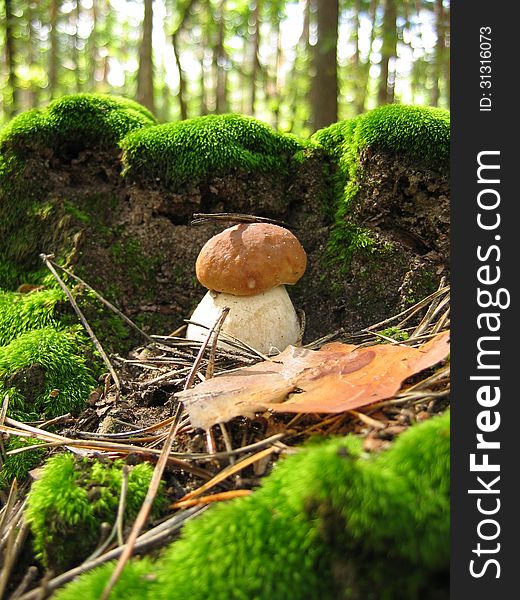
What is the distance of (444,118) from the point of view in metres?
2.65

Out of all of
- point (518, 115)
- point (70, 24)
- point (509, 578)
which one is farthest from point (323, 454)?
point (70, 24)

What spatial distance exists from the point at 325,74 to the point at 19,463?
541 cm

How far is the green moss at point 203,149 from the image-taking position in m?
2.88

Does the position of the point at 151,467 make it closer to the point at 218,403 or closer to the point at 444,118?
the point at 218,403

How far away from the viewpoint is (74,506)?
120 cm

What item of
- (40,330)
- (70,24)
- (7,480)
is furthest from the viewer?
(70,24)

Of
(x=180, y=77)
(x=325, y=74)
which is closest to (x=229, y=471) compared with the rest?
(x=325, y=74)

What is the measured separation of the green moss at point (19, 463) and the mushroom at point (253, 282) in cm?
84

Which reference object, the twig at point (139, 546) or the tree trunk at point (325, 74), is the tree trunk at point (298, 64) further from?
the twig at point (139, 546)

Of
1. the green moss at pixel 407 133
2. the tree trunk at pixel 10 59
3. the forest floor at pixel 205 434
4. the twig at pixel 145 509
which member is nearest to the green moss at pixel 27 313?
the forest floor at pixel 205 434

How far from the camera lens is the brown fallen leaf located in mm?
1254

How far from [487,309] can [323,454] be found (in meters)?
0.64

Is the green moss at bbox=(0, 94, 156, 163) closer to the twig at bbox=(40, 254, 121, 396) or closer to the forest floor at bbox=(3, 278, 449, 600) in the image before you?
the twig at bbox=(40, 254, 121, 396)

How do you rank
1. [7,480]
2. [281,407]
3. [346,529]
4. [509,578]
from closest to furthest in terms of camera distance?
[346,529] → [509,578] → [281,407] → [7,480]
